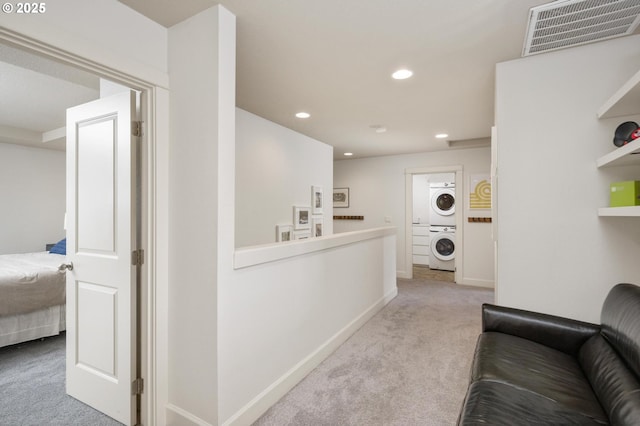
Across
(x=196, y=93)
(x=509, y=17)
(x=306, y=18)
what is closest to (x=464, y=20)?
(x=509, y=17)

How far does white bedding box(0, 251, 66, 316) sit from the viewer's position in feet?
9.03

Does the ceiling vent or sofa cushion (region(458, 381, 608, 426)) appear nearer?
sofa cushion (region(458, 381, 608, 426))

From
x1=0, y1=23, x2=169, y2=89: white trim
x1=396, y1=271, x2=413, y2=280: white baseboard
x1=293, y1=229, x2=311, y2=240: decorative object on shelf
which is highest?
x1=0, y1=23, x2=169, y2=89: white trim

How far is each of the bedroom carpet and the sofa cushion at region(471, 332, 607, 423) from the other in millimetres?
2169

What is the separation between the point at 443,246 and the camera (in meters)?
6.82

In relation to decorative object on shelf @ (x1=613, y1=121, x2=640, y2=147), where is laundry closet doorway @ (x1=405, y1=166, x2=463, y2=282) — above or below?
below

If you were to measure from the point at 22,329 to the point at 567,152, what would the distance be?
471cm

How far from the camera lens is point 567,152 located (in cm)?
204

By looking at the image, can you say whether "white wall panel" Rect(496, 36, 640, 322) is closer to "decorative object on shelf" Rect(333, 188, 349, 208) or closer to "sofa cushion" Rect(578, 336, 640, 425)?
"sofa cushion" Rect(578, 336, 640, 425)

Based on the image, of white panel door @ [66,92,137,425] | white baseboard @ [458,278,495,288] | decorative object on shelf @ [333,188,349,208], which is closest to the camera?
white panel door @ [66,92,137,425]

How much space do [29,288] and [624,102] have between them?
4.80 metres

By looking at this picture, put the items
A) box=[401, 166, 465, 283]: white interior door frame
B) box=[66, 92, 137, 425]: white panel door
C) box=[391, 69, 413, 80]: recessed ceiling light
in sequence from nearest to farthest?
→ box=[66, 92, 137, 425]: white panel door < box=[391, 69, 413, 80]: recessed ceiling light < box=[401, 166, 465, 283]: white interior door frame

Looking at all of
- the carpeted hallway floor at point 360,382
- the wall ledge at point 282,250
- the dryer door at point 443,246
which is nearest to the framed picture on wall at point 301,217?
the wall ledge at point 282,250

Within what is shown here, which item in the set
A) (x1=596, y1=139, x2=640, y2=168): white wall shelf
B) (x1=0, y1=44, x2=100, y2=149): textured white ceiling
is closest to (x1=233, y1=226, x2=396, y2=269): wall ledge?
(x1=0, y1=44, x2=100, y2=149): textured white ceiling
